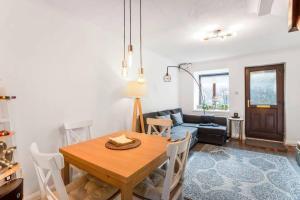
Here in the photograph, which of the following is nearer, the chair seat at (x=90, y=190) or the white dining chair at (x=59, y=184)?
the white dining chair at (x=59, y=184)

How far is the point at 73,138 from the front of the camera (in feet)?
7.14

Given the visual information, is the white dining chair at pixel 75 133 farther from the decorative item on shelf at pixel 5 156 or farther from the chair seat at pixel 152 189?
the chair seat at pixel 152 189

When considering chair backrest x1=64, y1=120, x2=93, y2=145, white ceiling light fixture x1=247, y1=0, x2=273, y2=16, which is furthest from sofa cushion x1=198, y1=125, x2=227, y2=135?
chair backrest x1=64, y1=120, x2=93, y2=145

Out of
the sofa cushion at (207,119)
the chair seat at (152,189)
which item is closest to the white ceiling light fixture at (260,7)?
the chair seat at (152,189)

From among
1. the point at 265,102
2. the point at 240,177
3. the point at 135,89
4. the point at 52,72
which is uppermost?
the point at 52,72

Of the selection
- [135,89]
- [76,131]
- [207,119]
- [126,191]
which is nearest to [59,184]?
[126,191]

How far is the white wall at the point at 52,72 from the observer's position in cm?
168

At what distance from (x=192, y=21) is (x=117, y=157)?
2217mm

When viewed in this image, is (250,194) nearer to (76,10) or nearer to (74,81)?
(74,81)

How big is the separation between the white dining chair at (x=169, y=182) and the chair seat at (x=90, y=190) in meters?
0.23

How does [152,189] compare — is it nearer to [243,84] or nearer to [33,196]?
[33,196]

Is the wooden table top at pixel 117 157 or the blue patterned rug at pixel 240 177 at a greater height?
the wooden table top at pixel 117 157

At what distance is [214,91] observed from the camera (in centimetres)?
530

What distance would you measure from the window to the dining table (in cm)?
403
